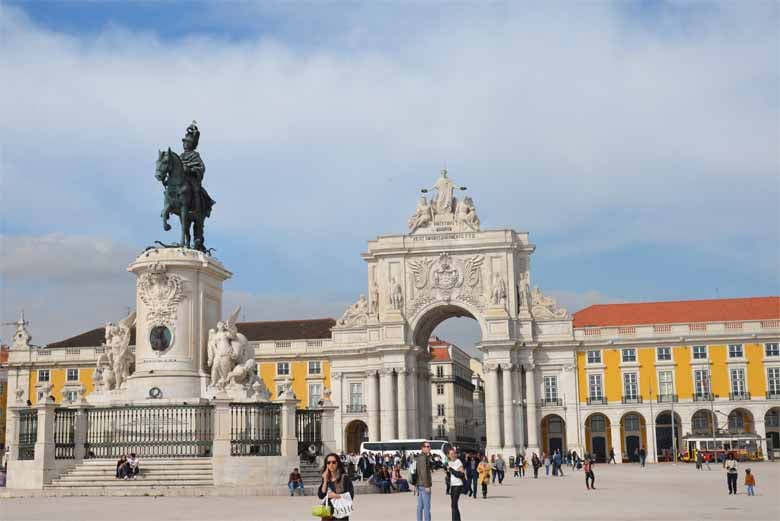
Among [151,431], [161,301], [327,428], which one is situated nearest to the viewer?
[151,431]

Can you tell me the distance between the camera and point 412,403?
75.3m

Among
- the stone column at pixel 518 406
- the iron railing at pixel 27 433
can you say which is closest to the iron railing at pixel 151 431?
the iron railing at pixel 27 433

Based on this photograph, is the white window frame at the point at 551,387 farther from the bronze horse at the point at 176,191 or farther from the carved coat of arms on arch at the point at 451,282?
the bronze horse at the point at 176,191

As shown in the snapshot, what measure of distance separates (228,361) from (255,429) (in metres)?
1.93

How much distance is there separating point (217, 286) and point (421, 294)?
50.3 metres

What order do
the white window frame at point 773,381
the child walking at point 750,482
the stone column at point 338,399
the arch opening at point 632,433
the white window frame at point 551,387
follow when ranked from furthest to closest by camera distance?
1. the stone column at point 338,399
2. the white window frame at point 551,387
3. the arch opening at point 632,433
4. the white window frame at point 773,381
5. the child walking at point 750,482

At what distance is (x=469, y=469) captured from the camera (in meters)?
27.9

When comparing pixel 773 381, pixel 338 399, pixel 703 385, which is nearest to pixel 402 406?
pixel 338 399

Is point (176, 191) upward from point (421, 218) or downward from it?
downward

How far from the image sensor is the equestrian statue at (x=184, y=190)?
26688mm

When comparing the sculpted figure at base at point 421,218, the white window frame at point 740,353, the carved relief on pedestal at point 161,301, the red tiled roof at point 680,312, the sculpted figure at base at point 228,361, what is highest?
the sculpted figure at base at point 421,218

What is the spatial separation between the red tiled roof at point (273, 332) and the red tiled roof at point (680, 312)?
20.2m

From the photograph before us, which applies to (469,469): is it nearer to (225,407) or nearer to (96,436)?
(225,407)

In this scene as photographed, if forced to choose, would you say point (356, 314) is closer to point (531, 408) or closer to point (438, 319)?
point (438, 319)
